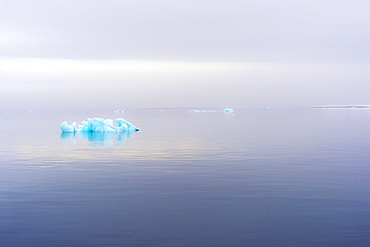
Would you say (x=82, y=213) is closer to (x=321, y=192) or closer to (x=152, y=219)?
(x=152, y=219)

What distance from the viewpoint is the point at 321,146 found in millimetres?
24875

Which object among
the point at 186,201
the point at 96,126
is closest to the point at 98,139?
the point at 96,126

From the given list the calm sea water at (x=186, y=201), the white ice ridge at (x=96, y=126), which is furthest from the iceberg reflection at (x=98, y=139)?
the calm sea water at (x=186, y=201)

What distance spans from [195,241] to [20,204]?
218 inches

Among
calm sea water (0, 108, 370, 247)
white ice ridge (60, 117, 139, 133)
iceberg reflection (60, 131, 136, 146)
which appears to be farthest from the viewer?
white ice ridge (60, 117, 139, 133)

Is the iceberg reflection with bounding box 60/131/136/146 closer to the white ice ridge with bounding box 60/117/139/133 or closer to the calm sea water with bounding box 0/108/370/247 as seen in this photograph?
the white ice ridge with bounding box 60/117/139/133

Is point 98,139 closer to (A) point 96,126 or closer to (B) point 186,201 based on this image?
(A) point 96,126

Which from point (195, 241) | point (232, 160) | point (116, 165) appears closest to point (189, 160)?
point (232, 160)

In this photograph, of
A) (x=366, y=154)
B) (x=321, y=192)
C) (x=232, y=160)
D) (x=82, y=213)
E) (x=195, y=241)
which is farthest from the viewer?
(x=366, y=154)

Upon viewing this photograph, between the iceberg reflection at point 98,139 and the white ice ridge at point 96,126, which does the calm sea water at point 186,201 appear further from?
the white ice ridge at point 96,126

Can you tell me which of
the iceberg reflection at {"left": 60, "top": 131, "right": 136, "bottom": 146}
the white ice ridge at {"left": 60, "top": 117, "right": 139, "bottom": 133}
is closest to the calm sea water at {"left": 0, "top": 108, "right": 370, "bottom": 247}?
the iceberg reflection at {"left": 60, "top": 131, "right": 136, "bottom": 146}

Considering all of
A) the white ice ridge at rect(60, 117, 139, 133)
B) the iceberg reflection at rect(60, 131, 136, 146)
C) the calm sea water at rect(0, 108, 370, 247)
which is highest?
the white ice ridge at rect(60, 117, 139, 133)

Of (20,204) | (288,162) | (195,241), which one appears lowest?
(195,241)

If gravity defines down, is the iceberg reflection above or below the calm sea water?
above
